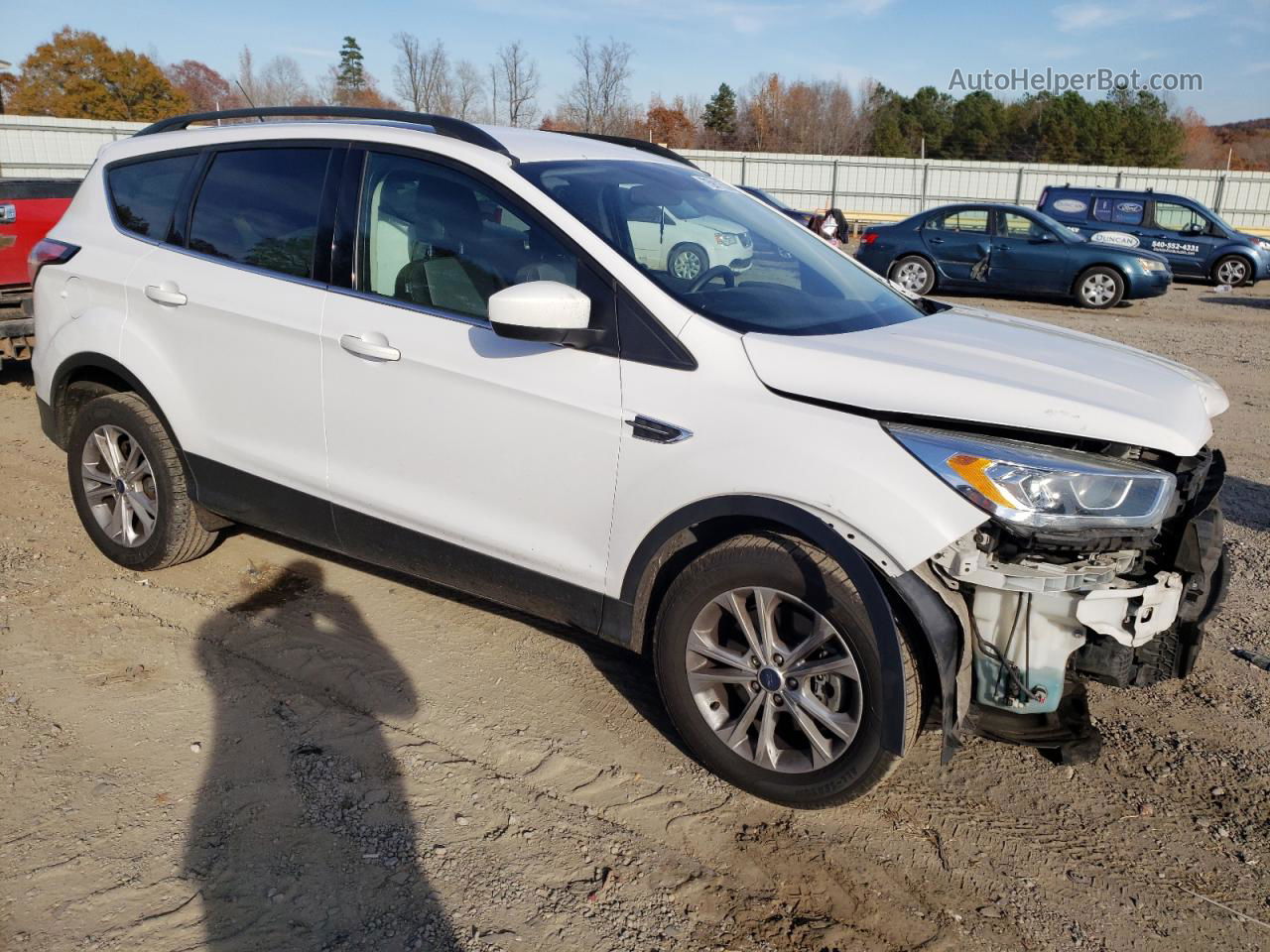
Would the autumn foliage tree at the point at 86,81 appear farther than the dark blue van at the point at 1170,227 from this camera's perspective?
Yes

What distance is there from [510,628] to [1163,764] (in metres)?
2.48

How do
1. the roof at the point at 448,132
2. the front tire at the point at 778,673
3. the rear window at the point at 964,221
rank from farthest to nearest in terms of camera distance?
the rear window at the point at 964,221 → the roof at the point at 448,132 → the front tire at the point at 778,673

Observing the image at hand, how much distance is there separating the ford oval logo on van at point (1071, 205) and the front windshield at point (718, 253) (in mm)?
16375

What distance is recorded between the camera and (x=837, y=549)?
2.78 meters

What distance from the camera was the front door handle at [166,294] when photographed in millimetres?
4062

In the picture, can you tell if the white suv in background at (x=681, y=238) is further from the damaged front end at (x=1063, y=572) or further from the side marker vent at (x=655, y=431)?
the damaged front end at (x=1063, y=572)

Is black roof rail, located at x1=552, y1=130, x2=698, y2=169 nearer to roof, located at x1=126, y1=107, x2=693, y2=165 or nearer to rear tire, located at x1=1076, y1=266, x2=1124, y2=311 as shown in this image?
roof, located at x1=126, y1=107, x2=693, y2=165

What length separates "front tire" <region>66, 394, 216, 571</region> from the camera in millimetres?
4324

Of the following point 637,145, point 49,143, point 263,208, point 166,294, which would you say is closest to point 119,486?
point 166,294

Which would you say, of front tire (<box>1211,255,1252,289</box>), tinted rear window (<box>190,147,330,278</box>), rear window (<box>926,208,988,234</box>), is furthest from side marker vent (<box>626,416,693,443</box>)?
front tire (<box>1211,255,1252,289</box>)

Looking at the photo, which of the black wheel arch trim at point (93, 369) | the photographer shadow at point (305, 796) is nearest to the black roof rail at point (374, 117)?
the black wheel arch trim at point (93, 369)

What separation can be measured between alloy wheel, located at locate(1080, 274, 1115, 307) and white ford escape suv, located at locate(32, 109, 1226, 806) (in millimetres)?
12637

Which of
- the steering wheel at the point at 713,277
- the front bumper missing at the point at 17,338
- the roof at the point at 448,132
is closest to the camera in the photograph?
the steering wheel at the point at 713,277

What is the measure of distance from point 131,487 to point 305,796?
2.12 metres
